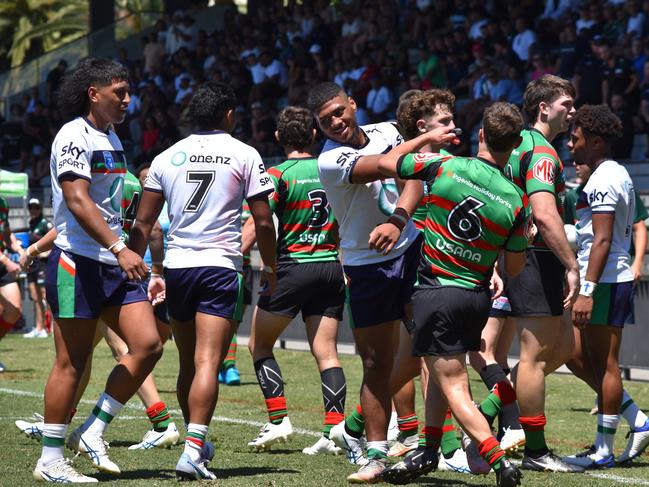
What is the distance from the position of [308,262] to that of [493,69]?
10.6 metres

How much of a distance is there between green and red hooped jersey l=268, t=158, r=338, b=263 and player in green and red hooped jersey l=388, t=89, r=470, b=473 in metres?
1.04

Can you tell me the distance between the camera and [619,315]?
7.63 meters

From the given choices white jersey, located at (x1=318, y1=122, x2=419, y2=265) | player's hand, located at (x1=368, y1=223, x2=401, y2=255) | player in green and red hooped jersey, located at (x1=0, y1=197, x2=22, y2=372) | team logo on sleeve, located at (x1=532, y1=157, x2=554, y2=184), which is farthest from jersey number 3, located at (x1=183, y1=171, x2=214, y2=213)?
player in green and red hooped jersey, located at (x1=0, y1=197, x2=22, y2=372)

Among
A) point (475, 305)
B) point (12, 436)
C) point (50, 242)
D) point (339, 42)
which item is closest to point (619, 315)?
point (475, 305)

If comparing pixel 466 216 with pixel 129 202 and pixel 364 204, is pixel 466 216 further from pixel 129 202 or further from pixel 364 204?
pixel 129 202

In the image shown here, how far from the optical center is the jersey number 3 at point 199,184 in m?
6.76

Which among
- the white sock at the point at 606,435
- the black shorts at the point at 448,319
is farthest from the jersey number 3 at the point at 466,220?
the white sock at the point at 606,435

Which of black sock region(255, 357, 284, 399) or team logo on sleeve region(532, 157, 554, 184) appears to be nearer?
team logo on sleeve region(532, 157, 554, 184)

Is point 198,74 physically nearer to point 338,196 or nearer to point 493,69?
point 493,69

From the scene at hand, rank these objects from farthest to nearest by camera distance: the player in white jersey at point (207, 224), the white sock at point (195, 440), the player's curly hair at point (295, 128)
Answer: the player's curly hair at point (295, 128) < the player in white jersey at point (207, 224) < the white sock at point (195, 440)

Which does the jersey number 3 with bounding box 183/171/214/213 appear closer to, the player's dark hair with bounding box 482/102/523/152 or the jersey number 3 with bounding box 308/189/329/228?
the player's dark hair with bounding box 482/102/523/152

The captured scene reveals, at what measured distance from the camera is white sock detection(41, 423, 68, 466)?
21.7 feet

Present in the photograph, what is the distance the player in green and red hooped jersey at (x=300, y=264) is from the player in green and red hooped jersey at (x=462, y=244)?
77.8 inches

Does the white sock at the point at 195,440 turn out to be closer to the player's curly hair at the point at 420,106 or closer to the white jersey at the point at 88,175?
the white jersey at the point at 88,175
